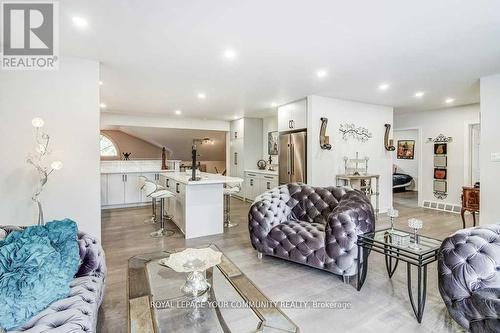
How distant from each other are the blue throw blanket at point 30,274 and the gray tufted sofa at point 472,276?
253cm

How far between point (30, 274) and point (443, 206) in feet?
25.8

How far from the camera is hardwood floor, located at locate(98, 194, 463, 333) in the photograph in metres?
2.05


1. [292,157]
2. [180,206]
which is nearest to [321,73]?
[292,157]

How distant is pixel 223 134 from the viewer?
363 inches

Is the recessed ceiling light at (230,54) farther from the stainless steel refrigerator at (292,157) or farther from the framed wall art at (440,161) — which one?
the framed wall art at (440,161)

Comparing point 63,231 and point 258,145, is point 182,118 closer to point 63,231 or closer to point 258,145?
point 258,145

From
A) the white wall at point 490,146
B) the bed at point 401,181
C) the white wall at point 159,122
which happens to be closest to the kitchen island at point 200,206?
the white wall at point 159,122

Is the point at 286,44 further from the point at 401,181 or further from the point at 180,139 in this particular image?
the point at 401,181

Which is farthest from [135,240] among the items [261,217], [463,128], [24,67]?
[463,128]

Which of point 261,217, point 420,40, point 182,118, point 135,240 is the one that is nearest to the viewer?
point 420,40

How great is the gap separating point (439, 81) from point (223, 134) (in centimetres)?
641

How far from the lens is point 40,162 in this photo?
9.95 ft

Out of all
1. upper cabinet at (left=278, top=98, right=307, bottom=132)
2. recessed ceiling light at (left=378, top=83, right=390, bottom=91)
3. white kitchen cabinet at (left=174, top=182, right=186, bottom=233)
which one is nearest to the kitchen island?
white kitchen cabinet at (left=174, top=182, right=186, bottom=233)

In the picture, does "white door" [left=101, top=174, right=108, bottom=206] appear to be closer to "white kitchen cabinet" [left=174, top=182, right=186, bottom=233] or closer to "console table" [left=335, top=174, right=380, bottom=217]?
"white kitchen cabinet" [left=174, top=182, right=186, bottom=233]
